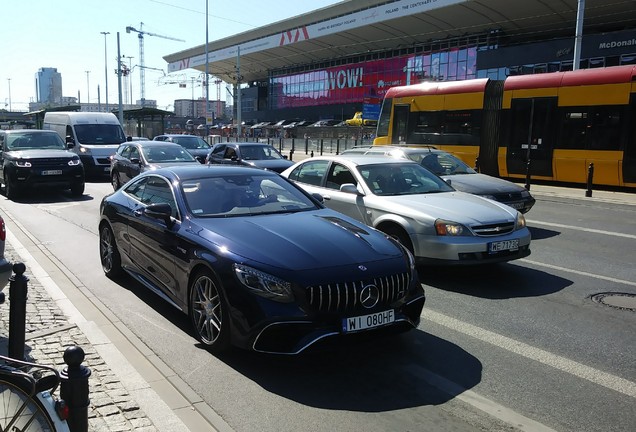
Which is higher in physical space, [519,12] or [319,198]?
[519,12]

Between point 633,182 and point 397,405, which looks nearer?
point 397,405

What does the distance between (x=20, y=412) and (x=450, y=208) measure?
5.64 m

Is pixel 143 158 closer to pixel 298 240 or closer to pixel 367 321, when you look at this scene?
pixel 298 240

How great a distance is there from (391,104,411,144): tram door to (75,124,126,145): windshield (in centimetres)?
→ 1074

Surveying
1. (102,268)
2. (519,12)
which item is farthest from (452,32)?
(102,268)

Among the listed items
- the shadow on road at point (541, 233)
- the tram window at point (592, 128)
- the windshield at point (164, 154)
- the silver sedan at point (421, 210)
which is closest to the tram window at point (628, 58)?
the tram window at point (592, 128)

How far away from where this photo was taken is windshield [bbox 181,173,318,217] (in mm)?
5414

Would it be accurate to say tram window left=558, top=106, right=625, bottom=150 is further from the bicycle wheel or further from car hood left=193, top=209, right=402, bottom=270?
the bicycle wheel

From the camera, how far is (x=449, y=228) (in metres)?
6.73

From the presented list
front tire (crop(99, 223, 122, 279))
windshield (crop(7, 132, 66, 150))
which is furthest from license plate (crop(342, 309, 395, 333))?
windshield (crop(7, 132, 66, 150))

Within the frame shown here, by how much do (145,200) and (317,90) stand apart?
231ft

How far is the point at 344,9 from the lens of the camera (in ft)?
186

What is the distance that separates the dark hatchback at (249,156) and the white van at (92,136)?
5101 millimetres

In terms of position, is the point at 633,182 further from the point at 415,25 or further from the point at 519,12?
the point at 415,25
